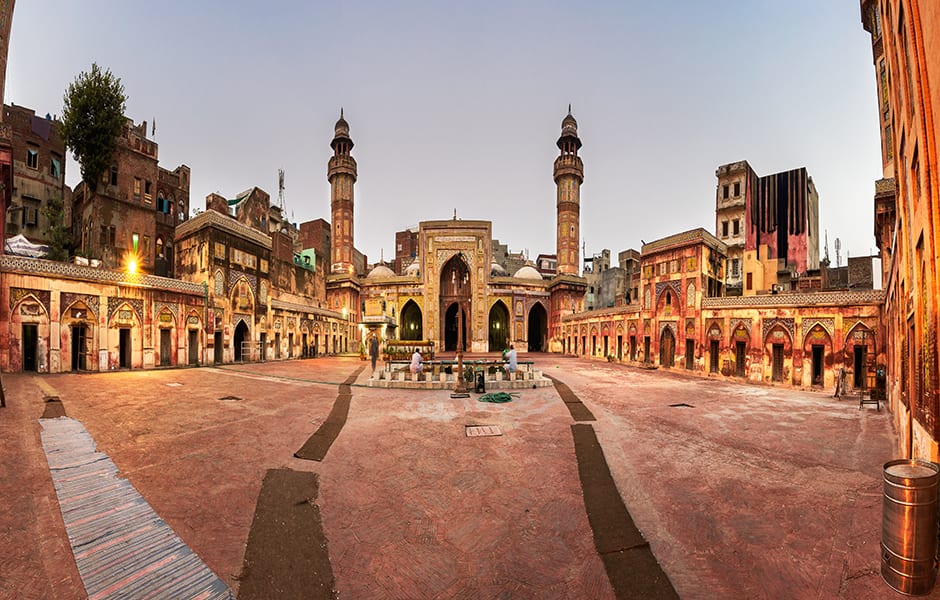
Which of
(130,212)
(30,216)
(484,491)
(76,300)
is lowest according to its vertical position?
(484,491)

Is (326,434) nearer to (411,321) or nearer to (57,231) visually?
(57,231)

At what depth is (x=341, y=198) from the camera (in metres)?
44.1

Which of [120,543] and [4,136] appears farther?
[4,136]

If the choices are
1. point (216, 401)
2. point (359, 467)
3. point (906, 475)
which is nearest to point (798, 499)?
point (906, 475)

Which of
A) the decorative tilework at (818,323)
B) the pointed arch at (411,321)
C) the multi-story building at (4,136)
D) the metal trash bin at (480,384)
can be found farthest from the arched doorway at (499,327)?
the multi-story building at (4,136)

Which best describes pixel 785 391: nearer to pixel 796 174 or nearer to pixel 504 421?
pixel 504 421

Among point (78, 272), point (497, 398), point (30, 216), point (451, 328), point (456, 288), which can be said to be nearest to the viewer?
point (497, 398)

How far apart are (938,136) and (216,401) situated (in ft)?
51.5

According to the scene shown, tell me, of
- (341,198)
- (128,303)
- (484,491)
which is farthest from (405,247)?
(484,491)

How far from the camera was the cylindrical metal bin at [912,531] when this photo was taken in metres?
3.62

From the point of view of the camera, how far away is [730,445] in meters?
8.23

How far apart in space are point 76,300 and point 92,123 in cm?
1563

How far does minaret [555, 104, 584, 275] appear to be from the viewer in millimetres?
44719

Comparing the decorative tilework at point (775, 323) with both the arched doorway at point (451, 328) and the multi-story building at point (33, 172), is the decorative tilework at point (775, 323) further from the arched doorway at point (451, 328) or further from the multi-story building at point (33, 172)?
the multi-story building at point (33, 172)
